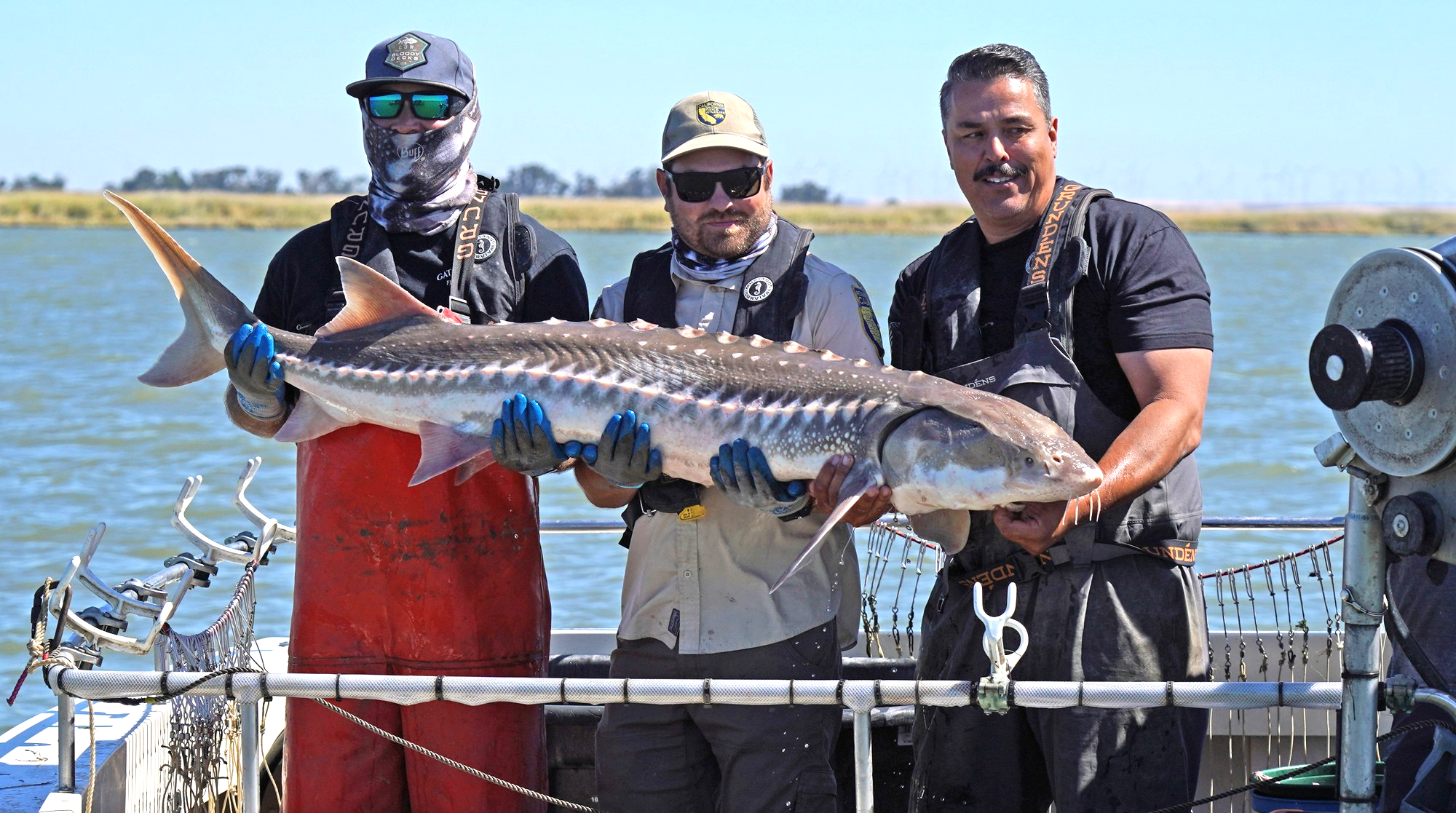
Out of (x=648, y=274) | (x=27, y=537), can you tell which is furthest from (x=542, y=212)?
(x=648, y=274)

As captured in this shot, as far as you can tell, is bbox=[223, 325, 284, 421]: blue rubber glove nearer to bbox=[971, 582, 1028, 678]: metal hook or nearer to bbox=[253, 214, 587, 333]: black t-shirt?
bbox=[253, 214, 587, 333]: black t-shirt

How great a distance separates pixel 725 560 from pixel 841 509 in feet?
1.60

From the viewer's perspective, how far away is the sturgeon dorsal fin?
12.5 ft

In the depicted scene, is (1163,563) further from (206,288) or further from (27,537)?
(27,537)

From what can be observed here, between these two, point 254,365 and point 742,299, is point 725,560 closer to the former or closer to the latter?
point 742,299

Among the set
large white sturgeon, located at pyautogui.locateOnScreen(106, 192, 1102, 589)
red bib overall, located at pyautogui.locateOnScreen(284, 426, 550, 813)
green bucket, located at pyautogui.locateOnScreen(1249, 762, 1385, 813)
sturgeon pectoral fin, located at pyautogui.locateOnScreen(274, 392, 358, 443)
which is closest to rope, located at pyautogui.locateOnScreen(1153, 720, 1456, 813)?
green bucket, located at pyautogui.locateOnScreen(1249, 762, 1385, 813)

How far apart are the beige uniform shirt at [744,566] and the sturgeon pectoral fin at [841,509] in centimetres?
25

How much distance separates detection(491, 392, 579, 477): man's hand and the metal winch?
1673mm

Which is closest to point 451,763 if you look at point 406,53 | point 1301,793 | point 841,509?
point 841,509

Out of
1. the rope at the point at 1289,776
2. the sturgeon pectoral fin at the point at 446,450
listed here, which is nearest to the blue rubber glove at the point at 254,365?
the sturgeon pectoral fin at the point at 446,450

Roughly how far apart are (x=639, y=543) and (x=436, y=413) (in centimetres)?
60

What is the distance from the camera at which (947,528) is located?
352 cm

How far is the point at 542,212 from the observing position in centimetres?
7581

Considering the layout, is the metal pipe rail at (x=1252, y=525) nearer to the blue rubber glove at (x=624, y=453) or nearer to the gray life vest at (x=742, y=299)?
the gray life vest at (x=742, y=299)
